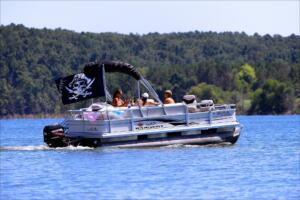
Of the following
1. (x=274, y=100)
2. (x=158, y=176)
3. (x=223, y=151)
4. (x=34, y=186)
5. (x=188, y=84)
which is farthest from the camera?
(x=188, y=84)

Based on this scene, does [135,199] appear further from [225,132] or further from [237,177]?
[225,132]

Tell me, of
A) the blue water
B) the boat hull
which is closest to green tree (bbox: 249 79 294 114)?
the blue water

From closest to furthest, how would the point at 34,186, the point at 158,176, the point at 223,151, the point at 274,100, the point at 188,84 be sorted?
the point at 34,186
the point at 158,176
the point at 223,151
the point at 274,100
the point at 188,84

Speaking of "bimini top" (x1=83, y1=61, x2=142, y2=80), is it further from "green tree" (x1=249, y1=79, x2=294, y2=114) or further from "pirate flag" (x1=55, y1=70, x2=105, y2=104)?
"green tree" (x1=249, y1=79, x2=294, y2=114)

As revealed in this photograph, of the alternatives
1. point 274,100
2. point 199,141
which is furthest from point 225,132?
point 274,100

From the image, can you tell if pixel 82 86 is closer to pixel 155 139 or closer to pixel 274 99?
pixel 155 139

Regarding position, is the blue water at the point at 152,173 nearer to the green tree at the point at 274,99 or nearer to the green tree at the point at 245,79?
the green tree at the point at 274,99

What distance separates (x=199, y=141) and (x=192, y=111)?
1.21 metres

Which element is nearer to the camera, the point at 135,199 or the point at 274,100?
the point at 135,199

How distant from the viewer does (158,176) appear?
30766 millimetres

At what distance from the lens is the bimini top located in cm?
4094

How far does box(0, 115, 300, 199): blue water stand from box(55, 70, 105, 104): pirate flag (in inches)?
83.6

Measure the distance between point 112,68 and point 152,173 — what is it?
10.7 metres

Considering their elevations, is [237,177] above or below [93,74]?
below
